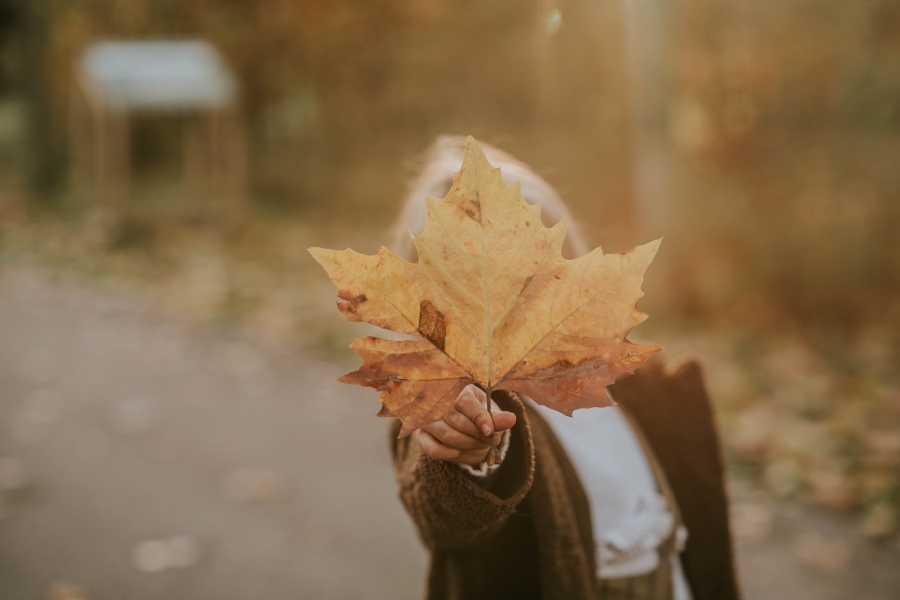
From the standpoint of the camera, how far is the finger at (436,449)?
0.95m

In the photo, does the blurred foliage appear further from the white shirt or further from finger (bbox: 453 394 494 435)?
finger (bbox: 453 394 494 435)

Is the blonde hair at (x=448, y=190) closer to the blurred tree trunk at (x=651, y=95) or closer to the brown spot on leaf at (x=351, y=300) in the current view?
the brown spot on leaf at (x=351, y=300)

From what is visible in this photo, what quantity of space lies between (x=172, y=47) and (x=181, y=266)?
4280 millimetres

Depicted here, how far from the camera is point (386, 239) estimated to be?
1.81 metres

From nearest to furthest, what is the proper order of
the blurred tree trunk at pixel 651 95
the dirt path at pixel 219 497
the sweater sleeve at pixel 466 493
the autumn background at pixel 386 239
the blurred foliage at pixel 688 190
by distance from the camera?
1. the sweater sleeve at pixel 466 493
2. the dirt path at pixel 219 497
3. the autumn background at pixel 386 239
4. the blurred foliage at pixel 688 190
5. the blurred tree trunk at pixel 651 95

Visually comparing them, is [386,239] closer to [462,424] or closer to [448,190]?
[448,190]

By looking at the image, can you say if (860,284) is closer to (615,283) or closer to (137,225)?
(615,283)

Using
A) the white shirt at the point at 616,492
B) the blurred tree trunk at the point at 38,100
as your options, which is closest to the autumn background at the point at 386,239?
the white shirt at the point at 616,492

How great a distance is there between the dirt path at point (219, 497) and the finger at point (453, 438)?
1990 mm

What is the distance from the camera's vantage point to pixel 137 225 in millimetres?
10242

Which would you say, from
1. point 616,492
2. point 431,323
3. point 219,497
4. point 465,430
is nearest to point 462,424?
point 465,430

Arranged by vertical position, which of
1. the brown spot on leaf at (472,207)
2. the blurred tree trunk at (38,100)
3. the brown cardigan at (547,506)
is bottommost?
the brown cardigan at (547,506)

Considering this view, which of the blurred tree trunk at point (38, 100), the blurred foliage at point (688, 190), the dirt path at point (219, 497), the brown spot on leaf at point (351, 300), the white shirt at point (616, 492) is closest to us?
the brown spot on leaf at point (351, 300)

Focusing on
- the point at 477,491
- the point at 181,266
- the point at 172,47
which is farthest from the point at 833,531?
the point at 172,47
